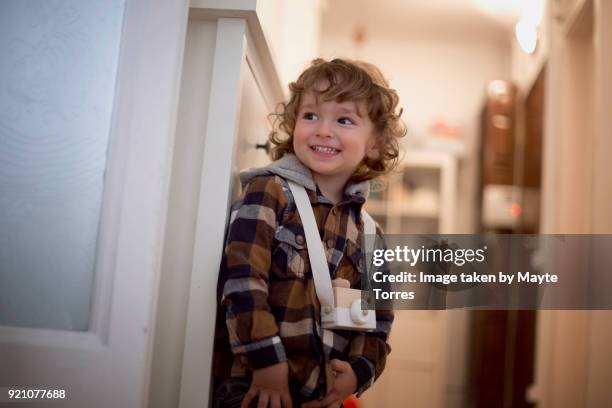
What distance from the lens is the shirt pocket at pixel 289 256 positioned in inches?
35.3

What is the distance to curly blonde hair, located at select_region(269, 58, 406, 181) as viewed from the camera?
1.01 meters

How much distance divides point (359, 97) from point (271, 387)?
1.96ft

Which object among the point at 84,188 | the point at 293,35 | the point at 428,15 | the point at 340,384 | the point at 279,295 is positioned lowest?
the point at 340,384

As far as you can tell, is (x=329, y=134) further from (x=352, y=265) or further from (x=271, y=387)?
(x=271, y=387)

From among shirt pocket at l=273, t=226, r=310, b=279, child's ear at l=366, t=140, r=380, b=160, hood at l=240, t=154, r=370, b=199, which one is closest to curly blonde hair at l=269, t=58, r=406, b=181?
child's ear at l=366, t=140, r=380, b=160

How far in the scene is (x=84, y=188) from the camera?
0.84m

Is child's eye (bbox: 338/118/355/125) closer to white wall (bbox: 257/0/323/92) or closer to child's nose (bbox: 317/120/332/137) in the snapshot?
child's nose (bbox: 317/120/332/137)

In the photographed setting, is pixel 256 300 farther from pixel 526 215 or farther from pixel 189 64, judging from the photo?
pixel 526 215

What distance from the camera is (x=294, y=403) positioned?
88cm

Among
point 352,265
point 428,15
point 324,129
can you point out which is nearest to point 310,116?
point 324,129

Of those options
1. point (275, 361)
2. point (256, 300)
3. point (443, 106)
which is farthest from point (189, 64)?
point (443, 106)

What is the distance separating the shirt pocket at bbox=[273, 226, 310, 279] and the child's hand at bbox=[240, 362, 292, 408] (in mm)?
164

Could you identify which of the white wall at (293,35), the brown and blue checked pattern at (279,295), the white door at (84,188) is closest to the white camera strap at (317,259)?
the brown and blue checked pattern at (279,295)

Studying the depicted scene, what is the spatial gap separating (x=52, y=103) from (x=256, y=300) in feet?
1.65
